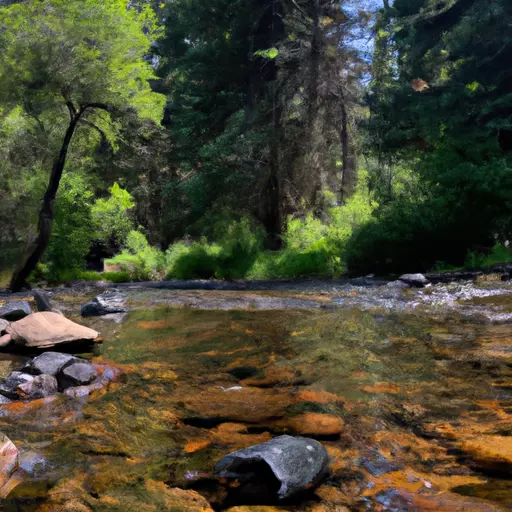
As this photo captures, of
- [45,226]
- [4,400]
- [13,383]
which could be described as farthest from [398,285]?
[45,226]

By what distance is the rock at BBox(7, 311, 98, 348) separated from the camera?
6.57 metres

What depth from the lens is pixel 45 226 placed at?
17.5m

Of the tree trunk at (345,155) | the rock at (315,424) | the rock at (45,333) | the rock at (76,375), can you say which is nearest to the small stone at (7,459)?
the rock at (76,375)

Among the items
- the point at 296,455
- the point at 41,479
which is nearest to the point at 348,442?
the point at 296,455

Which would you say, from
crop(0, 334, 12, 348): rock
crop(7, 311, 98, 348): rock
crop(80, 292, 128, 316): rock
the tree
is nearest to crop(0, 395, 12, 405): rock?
crop(7, 311, 98, 348): rock

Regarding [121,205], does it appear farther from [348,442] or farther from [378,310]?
[348,442]

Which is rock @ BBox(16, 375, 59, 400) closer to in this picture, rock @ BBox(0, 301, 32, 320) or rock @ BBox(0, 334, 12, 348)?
rock @ BBox(0, 334, 12, 348)

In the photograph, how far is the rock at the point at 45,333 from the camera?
657 centimetres

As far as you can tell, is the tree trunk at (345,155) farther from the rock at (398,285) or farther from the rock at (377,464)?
the rock at (377,464)

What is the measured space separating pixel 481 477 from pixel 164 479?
1.82 meters

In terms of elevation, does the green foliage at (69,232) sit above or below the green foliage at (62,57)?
below

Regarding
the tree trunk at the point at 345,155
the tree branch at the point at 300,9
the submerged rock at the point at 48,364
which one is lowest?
the submerged rock at the point at 48,364

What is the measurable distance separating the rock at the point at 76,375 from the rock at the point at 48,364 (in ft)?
0.28

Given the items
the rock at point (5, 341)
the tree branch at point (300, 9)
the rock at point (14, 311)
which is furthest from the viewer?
the tree branch at point (300, 9)
